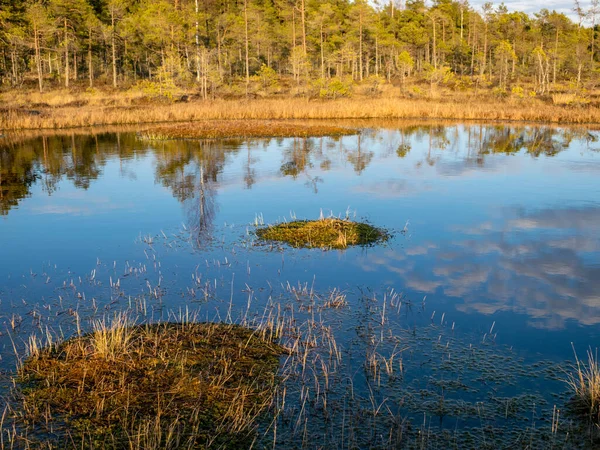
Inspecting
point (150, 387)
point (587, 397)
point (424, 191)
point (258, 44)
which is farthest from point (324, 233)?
point (258, 44)

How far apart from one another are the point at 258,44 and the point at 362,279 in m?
61.3

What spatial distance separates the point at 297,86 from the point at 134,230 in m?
43.4

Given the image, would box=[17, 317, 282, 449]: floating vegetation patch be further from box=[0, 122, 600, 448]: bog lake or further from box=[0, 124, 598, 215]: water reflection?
box=[0, 124, 598, 215]: water reflection

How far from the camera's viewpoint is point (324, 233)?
1111 centimetres

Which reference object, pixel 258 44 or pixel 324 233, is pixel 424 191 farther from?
pixel 258 44

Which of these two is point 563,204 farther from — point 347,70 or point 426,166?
point 347,70

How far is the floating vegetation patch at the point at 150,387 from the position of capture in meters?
4.90

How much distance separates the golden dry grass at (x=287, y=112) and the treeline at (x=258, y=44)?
7656mm

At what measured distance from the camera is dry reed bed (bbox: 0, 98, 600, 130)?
34.5m

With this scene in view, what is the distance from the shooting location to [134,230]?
12141 millimetres

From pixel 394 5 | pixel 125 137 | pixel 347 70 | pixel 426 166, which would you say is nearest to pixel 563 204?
pixel 426 166

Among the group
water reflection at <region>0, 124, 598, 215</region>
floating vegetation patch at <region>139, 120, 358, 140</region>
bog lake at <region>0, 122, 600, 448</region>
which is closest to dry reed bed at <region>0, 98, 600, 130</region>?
floating vegetation patch at <region>139, 120, 358, 140</region>

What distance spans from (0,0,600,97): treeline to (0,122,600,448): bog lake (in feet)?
102

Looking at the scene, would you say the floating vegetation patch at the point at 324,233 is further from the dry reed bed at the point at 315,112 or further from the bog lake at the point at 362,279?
the dry reed bed at the point at 315,112
